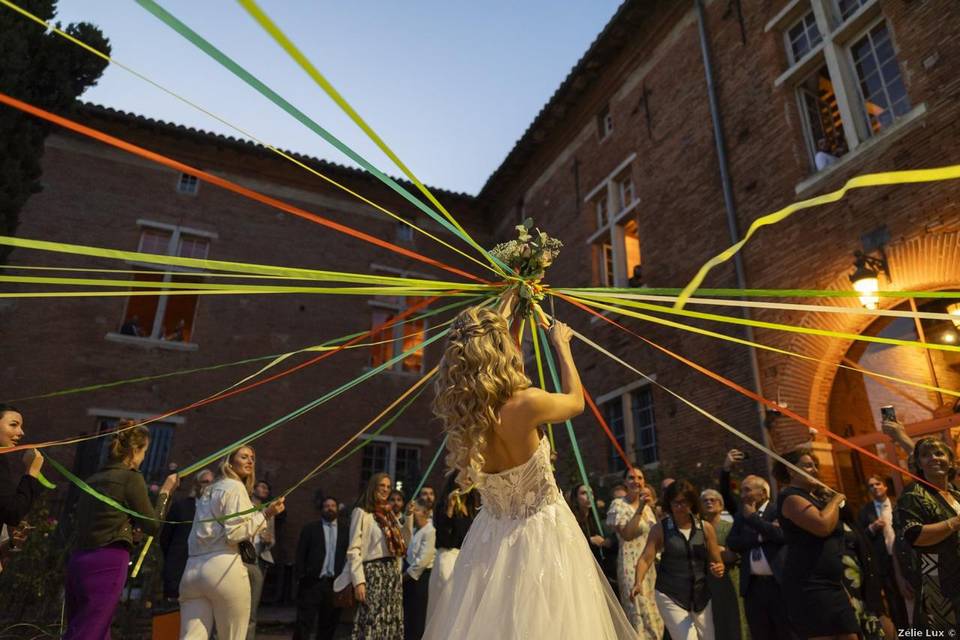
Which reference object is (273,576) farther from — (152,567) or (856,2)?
(856,2)

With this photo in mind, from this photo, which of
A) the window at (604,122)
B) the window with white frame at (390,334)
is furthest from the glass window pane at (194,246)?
the window at (604,122)

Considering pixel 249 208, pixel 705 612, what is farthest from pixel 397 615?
pixel 249 208

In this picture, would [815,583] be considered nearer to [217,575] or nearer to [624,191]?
[217,575]

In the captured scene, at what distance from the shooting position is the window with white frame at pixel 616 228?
41.9 ft

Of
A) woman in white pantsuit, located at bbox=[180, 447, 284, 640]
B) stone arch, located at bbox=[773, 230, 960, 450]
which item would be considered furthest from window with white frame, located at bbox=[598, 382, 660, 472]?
woman in white pantsuit, located at bbox=[180, 447, 284, 640]

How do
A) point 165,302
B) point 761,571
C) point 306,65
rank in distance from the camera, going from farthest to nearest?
point 165,302
point 761,571
point 306,65

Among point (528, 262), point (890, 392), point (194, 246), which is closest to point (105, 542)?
point (528, 262)

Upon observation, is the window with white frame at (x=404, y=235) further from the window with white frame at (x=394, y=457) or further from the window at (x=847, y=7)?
the window at (x=847, y=7)

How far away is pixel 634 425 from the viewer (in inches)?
455

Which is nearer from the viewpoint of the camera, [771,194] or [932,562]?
[932,562]

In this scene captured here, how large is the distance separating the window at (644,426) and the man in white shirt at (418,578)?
5696 mm

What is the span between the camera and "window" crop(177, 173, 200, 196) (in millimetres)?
16062

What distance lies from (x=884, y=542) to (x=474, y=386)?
5534 millimetres

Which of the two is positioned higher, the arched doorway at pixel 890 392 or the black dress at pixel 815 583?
the arched doorway at pixel 890 392
